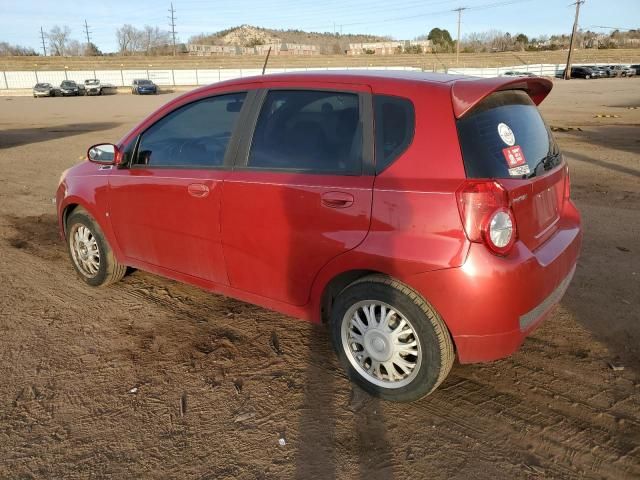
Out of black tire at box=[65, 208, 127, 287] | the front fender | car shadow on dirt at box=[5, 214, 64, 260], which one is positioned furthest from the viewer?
car shadow on dirt at box=[5, 214, 64, 260]

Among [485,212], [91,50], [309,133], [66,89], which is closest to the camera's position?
[485,212]

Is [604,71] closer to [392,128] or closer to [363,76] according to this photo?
[363,76]

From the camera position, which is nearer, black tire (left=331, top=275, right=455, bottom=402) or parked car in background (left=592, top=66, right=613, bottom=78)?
black tire (left=331, top=275, right=455, bottom=402)

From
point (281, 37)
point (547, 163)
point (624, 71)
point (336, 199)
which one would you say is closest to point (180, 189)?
point (336, 199)

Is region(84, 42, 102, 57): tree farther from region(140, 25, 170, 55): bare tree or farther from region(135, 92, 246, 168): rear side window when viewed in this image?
region(135, 92, 246, 168): rear side window

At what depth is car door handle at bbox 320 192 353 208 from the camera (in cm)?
279

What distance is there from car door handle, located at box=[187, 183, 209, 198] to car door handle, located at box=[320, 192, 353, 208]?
3.06 feet

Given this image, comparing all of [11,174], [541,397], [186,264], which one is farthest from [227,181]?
[11,174]

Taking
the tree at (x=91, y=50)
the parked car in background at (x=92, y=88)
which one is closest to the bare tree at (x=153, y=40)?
the tree at (x=91, y=50)

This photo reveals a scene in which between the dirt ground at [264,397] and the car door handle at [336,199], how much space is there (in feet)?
3.65

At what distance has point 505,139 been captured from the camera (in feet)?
9.09

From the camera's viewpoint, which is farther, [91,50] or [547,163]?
[91,50]

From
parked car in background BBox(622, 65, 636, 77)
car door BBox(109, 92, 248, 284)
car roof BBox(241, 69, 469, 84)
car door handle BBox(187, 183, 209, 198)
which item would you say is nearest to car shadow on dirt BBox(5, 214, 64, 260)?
car door BBox(109, 92, 248, 284)

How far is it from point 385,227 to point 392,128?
54cm
